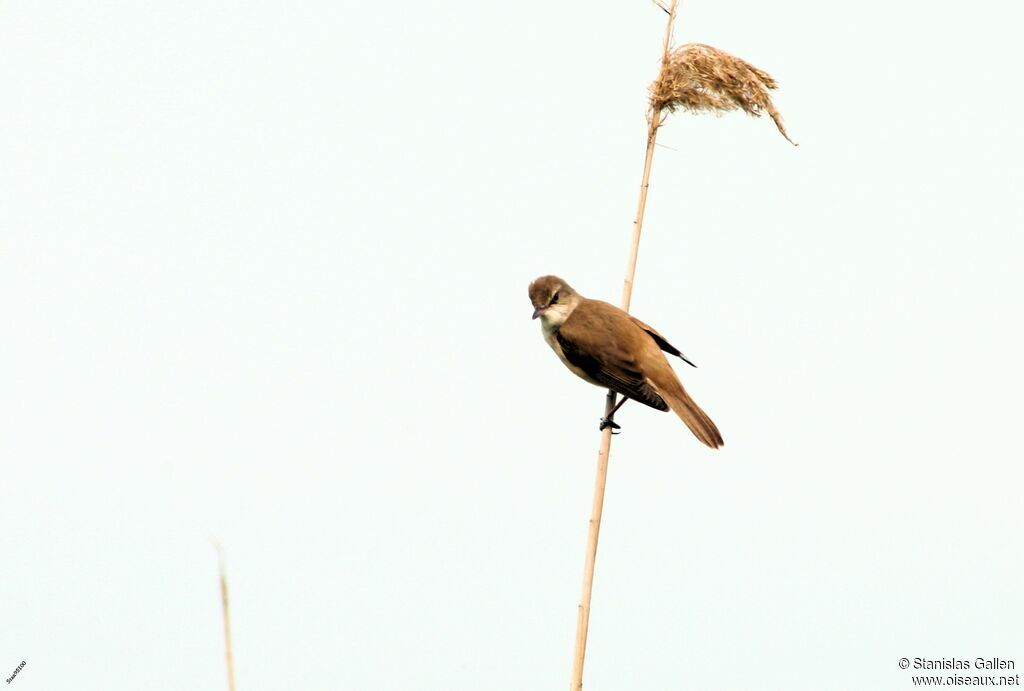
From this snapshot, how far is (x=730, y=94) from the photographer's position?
161 inches

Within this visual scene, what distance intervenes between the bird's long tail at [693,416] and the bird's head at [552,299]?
0.75 m

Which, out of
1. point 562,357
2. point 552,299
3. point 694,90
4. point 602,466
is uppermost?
point 694,90

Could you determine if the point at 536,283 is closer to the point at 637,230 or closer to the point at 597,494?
the point at 637,230

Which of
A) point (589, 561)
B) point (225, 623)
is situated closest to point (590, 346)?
point (589, 561)

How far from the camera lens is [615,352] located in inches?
207

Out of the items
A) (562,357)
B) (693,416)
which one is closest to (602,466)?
(693,416)

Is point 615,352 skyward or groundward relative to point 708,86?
groundward

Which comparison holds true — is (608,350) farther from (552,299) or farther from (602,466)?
(602,466)

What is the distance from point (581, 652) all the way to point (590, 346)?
2.21m

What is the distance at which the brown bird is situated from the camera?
517 centimetres

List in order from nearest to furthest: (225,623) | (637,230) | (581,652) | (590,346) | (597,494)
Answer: (225,623)
(581,652)
(597,494)
(637,230)
(590,346)

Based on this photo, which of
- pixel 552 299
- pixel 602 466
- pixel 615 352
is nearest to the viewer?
pixel 602 466

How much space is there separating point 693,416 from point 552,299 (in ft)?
3.41

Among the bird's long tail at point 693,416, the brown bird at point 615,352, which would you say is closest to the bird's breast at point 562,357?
the brown bird at point 615,352
